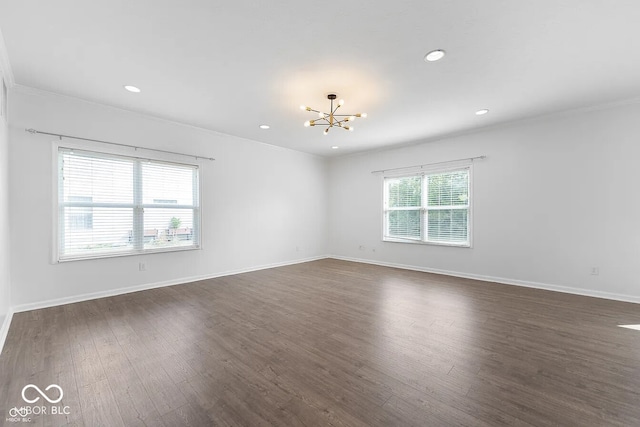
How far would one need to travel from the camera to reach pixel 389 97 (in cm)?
349

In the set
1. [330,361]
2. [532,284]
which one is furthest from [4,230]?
[532,284]

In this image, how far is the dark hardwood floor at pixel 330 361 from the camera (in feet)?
5.22

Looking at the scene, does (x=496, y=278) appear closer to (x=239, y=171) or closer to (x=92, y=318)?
(x=239, y=171)

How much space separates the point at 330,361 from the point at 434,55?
296 centimetres

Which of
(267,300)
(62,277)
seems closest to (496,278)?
(267,300)

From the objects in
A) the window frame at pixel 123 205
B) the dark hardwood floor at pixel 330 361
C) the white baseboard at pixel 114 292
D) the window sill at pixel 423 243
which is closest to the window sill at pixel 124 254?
the window frame at pixel 123 205

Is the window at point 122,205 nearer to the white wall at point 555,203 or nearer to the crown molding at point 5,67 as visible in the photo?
the crown molding at point 5,67

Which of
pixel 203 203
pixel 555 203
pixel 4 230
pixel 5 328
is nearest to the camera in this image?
pixel 5 328

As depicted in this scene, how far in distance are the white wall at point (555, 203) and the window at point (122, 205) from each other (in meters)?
4.73

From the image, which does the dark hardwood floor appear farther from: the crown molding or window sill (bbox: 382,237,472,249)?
the crown molding

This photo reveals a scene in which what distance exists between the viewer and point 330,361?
7.04ft

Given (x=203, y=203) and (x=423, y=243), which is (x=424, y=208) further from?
(x=203, y=203)

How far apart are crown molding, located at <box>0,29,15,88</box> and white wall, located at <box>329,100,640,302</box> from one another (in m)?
6.04

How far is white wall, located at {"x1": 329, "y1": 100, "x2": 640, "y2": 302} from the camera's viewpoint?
3672 millimetres
